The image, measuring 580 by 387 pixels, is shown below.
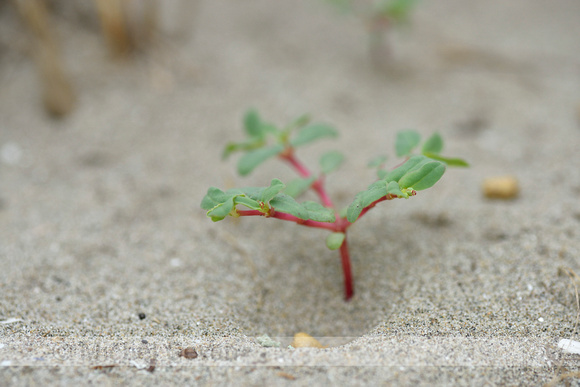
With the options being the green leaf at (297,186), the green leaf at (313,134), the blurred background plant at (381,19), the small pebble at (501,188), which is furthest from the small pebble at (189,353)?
the blurred background plant at (381,19)

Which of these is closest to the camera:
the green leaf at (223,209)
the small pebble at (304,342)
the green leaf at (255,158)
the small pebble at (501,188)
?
the green leaf at (223,209)

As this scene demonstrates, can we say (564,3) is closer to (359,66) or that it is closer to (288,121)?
(359,66)

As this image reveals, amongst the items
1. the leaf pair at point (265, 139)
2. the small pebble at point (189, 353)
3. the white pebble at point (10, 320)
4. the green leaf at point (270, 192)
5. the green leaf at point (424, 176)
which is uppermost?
the leaf pair at point (265, 139)

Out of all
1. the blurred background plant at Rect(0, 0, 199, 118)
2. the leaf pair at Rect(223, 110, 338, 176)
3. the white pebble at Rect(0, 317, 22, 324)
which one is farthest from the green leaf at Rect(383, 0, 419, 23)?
the white pebble at Rect(0, 317, 22, 324)

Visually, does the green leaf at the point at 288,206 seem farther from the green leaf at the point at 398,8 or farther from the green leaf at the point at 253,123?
the green leaf at the point at 398,8

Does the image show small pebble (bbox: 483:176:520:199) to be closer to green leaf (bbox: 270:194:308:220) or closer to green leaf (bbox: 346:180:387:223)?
green leaf (bbox: 346:180:387:223)

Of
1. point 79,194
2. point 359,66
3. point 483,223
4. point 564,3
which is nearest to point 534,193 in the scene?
point 483,223
